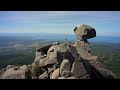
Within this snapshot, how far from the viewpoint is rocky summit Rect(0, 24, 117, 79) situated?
9.62 m

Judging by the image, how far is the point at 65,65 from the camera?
10586mm

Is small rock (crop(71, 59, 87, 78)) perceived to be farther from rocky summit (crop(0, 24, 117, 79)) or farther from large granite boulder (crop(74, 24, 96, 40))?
large granite boulder (crop(74, 24, 96, 40))

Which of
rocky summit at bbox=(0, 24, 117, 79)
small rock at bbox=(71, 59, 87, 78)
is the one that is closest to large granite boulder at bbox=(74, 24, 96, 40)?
rocky summit at bbox=(0, 24, 117, 79)

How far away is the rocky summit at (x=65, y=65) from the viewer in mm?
9625

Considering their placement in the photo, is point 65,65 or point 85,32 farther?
point 85,32

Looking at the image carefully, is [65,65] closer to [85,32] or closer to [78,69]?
[78,69]

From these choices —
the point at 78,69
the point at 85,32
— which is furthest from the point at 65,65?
the point at 85,32

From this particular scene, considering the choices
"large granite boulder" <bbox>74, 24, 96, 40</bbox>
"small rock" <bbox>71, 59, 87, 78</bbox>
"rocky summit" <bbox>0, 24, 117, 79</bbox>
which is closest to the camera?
"small rock" <bbox>71, 59, 87, 78</bbox>

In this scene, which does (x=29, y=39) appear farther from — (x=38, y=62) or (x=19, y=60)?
(x=38, y=62)

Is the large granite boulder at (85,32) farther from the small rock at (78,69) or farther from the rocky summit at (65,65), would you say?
the small rock at (78,69)

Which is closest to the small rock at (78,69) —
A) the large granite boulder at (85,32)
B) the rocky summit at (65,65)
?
the rocky summit at (65,65)
